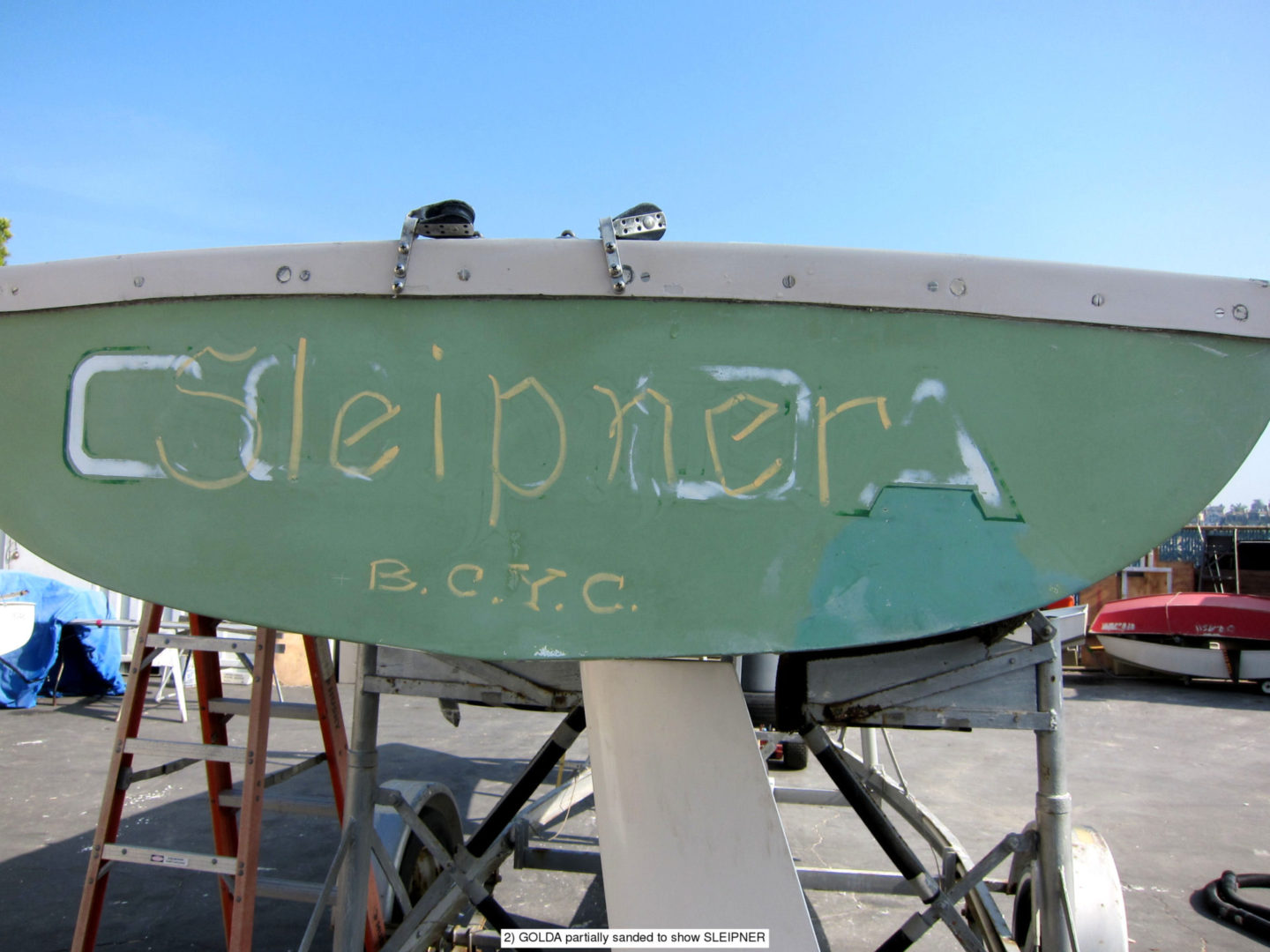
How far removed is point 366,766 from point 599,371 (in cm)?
198

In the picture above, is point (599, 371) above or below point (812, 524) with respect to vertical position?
above

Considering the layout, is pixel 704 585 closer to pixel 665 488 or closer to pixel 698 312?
pixel 665 488

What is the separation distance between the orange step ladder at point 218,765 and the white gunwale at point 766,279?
1728 mm

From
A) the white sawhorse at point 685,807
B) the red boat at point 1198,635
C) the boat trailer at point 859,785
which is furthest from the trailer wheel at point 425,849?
the red boat at point 1198,635

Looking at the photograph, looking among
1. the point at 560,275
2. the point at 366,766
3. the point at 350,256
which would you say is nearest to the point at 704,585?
the point at 560,275

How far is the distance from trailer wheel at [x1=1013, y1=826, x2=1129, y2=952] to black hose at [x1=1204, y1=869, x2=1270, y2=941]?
5.69 feet

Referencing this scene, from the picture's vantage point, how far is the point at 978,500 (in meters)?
1.52

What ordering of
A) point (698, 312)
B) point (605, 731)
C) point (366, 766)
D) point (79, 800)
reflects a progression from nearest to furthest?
point (698, 312)
point (605, 731)
point (366, 766)
point (79, 800)

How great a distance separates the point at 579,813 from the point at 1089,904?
2921mm

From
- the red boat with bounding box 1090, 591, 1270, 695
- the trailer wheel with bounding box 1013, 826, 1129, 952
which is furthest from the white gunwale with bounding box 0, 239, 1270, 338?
the red boat with bounding box 1090, 591, 1270, 695

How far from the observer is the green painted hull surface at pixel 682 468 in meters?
1.51

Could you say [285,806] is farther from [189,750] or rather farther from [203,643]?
[203,643]

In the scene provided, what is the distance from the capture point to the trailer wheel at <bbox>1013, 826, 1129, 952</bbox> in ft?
9.00

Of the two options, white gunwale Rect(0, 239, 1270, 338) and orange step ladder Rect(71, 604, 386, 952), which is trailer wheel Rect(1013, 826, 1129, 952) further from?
orange step ladder Rect(71, 604, 386, 952)
